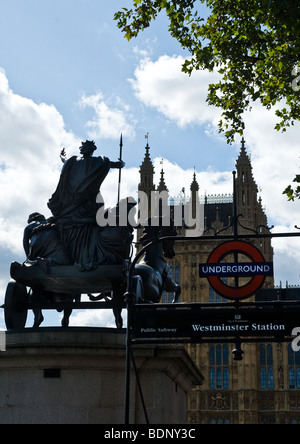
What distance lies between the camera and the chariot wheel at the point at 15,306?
10.3 m

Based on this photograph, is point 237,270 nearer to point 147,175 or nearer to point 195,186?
point 195,186

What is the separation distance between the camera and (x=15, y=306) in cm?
Answer: 1045

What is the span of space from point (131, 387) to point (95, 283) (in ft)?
6.45

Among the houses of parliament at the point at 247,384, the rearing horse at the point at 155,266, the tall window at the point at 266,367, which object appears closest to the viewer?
the rearing horse at the point at 155,266

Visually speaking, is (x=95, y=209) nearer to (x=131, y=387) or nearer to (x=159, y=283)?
(x=159, y=283)

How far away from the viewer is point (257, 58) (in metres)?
14.2

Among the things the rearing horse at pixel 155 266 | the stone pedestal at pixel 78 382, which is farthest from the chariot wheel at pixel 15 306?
the rearing horse at pixel 155 266

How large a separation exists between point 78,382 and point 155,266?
3014 millimetres

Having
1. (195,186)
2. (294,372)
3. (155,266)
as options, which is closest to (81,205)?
(155,266)

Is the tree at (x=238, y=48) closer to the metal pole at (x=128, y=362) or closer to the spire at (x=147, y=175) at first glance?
the metal pole at (x=128, y=362)

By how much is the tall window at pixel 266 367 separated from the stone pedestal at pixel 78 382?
194ft

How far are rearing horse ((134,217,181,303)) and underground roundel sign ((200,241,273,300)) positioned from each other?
1850 mm

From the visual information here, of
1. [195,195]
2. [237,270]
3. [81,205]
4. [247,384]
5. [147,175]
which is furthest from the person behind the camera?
[147,175]
